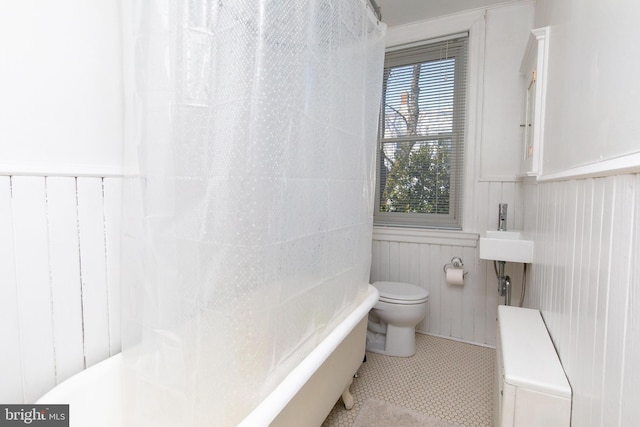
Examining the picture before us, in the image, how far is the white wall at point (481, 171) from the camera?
2.33 meters

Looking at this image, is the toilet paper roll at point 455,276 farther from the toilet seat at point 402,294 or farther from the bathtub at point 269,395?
the bathtub at point 269,395

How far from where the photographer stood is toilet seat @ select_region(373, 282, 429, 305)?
218cm

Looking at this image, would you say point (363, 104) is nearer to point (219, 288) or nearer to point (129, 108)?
point (129, 108)

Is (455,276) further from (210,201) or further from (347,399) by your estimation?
(210,201)

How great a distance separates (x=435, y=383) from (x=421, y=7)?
8.61 feet

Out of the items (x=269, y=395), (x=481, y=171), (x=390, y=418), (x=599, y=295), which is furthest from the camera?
(x=481, y=171)

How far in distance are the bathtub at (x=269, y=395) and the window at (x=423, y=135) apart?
1560mm

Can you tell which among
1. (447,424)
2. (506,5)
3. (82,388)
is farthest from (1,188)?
(506,5)

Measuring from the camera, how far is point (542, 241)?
5.21 feet

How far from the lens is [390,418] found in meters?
1.64

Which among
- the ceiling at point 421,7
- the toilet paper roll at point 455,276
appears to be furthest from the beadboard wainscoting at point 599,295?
the ceiling at point 421,7

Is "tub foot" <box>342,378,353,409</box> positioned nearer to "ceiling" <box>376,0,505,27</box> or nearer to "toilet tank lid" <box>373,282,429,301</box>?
"toilet tank lid" <box>373,282,429,301</box>

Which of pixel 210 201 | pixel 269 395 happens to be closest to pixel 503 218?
pixel 269 395

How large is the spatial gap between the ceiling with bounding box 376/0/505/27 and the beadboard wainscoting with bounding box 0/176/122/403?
228cm
